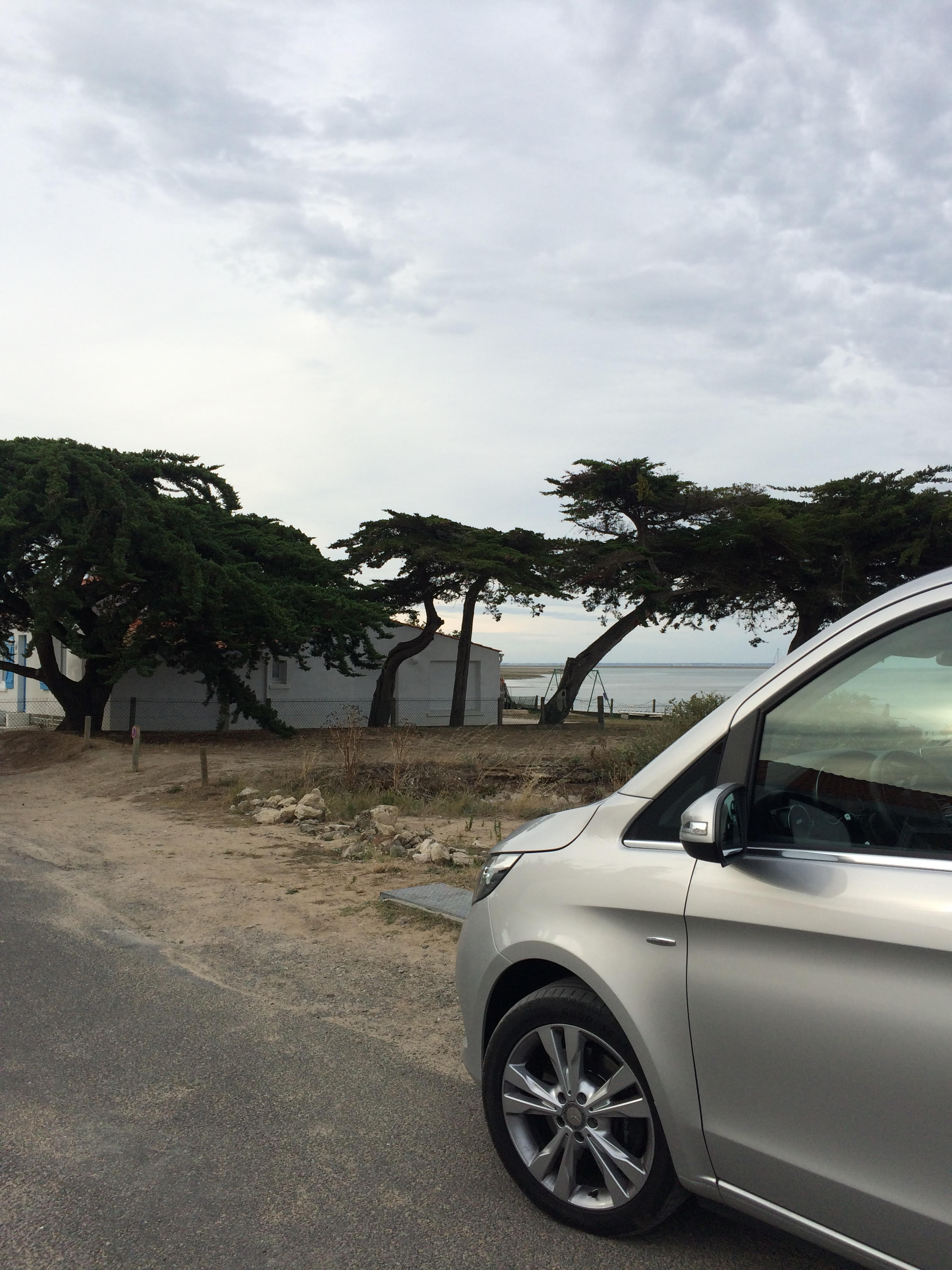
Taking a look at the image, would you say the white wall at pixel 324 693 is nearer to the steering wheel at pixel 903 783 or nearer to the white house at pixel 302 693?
the white house at pixel 302 693

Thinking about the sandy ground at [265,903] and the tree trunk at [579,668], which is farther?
the tree trunk at [579,668]

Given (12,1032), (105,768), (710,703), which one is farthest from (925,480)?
(12,1032)

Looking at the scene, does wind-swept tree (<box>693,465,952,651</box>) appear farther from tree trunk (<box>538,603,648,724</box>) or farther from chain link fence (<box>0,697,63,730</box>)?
chain link fence (<box>0,697,63,730</box>)

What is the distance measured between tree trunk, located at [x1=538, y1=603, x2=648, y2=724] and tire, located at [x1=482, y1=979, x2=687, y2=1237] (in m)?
31.2

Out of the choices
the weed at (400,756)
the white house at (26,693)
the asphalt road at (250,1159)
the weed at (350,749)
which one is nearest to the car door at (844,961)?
the asphalt road at (250,1159)

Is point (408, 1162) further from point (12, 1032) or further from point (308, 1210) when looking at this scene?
point (12, 1032)

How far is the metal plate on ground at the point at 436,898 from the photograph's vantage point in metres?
7.33

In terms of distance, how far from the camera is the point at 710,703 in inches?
663

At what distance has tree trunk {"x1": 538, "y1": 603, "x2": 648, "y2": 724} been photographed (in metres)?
34.7

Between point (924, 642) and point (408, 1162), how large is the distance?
252 cm

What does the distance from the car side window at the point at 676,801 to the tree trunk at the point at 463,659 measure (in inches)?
1175

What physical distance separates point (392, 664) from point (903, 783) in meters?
31.5

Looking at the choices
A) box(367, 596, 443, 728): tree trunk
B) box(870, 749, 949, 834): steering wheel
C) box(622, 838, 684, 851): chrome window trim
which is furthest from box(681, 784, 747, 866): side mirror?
box(367, 596, 443, 728): tree trunk

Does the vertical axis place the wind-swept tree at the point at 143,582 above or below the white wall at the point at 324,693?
above
